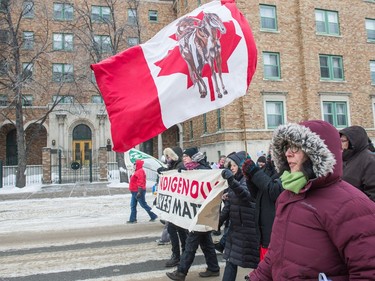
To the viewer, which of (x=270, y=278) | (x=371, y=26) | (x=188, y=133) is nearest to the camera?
(x=270, y=278)

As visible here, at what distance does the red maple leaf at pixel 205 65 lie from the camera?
4562mm

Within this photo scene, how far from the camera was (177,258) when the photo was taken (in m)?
5.87

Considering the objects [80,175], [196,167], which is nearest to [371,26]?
[80,175]

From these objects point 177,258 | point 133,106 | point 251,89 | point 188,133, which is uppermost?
point 251,89

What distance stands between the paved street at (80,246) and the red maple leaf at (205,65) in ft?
10.4

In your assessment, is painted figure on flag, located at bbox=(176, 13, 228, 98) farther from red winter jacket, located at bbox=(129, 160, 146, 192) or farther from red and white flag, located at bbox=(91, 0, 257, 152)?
red winter jacket, located at bbox=(129, 160, 146, 192)

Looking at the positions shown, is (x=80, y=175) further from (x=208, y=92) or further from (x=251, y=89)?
(x=208, y=92)

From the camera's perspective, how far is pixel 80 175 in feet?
80.7

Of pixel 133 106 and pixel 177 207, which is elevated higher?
pixel 133 106

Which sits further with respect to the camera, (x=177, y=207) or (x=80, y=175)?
(x=80, y=175)

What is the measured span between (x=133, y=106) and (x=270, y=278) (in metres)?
2.82

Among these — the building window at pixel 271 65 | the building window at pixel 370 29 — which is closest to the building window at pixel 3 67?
the building window at pixel 271 65

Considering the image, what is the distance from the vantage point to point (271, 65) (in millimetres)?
23812

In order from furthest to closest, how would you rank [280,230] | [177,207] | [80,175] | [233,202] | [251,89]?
[80,175] → [251,89] → [177,207] → [233,202] → [280,230]
